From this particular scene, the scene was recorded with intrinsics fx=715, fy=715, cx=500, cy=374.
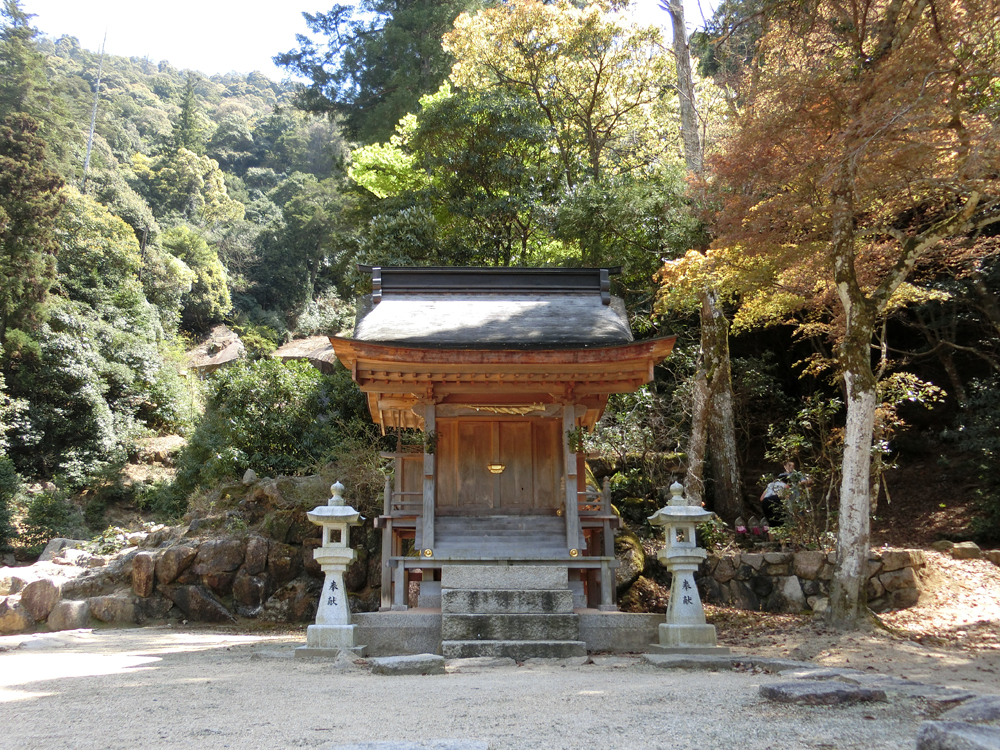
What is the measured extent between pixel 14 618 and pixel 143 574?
6.10ft

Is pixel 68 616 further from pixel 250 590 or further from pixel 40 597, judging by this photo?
pixel 250 590

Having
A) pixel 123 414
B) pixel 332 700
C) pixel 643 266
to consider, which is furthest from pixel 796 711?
pixel 123 414

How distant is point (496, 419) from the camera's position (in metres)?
9.15

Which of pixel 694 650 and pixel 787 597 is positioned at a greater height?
pixel 787 597

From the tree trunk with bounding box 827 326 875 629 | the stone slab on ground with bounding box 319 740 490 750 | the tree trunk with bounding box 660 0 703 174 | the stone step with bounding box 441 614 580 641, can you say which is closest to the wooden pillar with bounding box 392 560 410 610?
the stone step with bounding box 441 614 580 641

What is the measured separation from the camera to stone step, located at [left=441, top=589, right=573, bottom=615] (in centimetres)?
727

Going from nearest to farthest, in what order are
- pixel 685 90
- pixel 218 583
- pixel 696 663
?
pixel 696 663
pixel 218 583
pixel 685 90

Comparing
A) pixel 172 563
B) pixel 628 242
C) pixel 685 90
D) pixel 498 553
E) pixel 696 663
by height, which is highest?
pixel 685 90

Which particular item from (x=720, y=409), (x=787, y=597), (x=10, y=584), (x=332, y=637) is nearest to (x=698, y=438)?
(x=720, y=409)

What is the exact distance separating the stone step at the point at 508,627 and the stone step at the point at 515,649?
0.15 meters

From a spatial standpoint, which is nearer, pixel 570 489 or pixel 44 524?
pixel 570 489

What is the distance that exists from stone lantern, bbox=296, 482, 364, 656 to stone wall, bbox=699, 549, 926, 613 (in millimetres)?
5885

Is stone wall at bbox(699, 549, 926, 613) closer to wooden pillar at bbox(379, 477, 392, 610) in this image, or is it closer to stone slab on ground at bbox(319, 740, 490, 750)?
wooden pillar at bbox(379, 477, 392, 610)

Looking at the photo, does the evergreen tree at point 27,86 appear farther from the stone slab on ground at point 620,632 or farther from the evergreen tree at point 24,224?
the stone slab on ground at point 620,632
